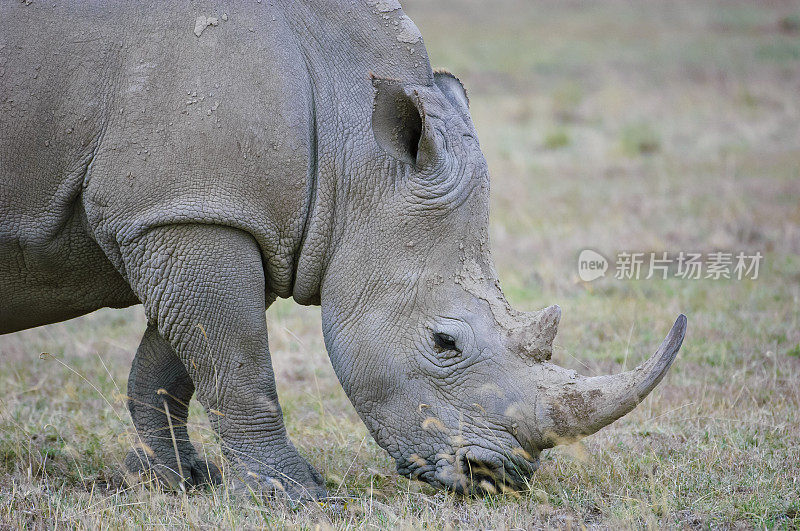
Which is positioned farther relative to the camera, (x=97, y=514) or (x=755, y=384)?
(x=755, y=384)

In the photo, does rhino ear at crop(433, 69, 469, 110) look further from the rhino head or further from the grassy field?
the grassy field

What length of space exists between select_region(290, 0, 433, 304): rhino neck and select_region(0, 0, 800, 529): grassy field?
4.30 feet

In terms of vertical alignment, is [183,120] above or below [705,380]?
above

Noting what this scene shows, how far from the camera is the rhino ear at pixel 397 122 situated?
4398 millimetres

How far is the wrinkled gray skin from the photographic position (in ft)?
14.2

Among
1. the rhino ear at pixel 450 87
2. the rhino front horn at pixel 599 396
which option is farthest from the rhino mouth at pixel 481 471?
the rhino ear at pixel 450 87

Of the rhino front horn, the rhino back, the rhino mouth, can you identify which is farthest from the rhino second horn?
the rhino back

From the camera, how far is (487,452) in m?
4.40

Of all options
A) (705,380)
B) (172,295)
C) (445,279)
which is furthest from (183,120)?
(705,380)

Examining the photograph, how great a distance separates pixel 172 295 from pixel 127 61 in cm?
107

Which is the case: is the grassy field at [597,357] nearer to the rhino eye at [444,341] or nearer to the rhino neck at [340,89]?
the rhino eye at [444,341]

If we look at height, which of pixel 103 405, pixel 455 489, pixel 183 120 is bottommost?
pixel 103 405

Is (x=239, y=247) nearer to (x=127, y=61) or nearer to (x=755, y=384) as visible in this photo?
(x=127, y=61)

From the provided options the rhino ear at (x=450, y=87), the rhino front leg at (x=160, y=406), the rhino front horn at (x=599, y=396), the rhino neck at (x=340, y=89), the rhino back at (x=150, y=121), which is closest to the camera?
the rhino front horn at (x=599, y=396)
